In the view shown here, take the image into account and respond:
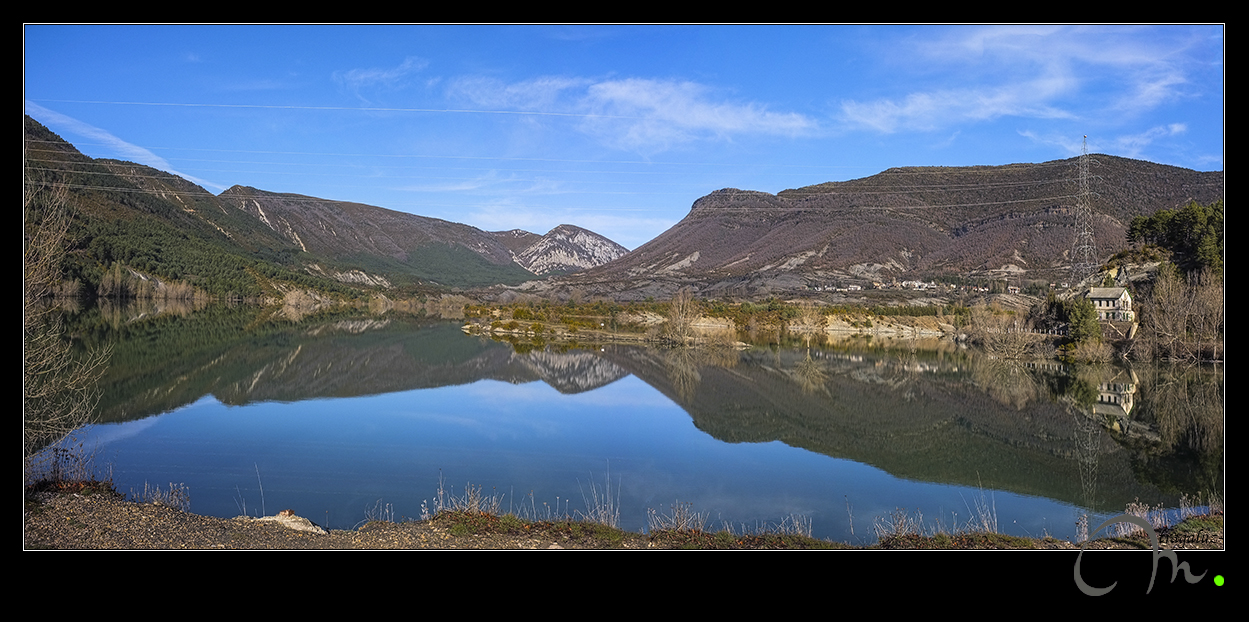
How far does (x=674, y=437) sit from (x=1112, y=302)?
31466 mm

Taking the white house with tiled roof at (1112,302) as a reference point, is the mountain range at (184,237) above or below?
above

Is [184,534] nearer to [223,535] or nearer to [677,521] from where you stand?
[223,535]

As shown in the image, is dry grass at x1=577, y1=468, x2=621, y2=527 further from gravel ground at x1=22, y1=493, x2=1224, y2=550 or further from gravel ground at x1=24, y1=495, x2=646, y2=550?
gravel ground at x1=24, y1=495, x2=646, y2=550

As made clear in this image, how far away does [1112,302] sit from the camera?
36281 mm

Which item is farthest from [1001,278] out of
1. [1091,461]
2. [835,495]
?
[835,495]

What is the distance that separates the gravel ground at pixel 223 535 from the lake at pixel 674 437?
1.43m

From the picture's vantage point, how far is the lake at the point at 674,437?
374 inches

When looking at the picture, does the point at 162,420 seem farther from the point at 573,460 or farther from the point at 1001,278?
the point at 1001,278

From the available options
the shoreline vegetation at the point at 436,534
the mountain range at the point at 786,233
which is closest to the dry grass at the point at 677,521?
the shoreline vegetation at the point at 436,534

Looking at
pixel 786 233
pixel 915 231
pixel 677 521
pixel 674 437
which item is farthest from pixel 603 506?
pixel 786 233

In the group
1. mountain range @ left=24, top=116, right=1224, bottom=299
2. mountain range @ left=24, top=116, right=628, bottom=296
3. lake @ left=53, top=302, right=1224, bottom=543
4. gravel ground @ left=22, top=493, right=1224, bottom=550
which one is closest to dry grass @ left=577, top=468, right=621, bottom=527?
lake @ left=53, top=302, right=1224, bottom=543

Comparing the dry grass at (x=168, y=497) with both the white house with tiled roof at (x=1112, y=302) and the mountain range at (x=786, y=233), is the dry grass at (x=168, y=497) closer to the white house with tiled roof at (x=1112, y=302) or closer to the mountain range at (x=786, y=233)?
the white house with tiled roof at (x=1112, y=302)

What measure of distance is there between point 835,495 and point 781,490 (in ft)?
2.33

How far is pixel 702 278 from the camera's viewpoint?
83.6 metres
